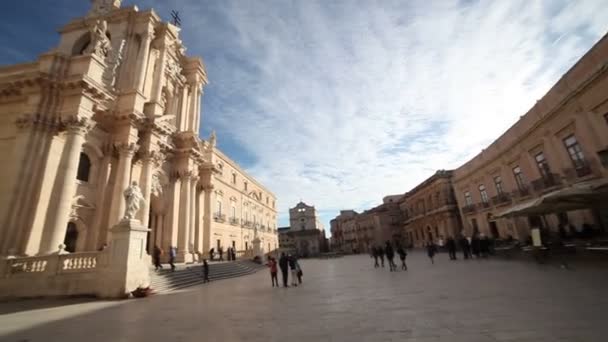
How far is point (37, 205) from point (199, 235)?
1031cm

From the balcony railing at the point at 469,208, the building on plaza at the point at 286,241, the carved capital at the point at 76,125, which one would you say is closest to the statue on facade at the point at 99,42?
the carved capital at the point at 76,125

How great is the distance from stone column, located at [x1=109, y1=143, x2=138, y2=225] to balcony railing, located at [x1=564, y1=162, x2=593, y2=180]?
2429 cm

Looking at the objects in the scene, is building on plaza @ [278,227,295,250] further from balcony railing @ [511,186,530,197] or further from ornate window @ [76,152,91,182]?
ornate window @ [76,152,91,182]

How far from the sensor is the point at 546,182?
16500 mm

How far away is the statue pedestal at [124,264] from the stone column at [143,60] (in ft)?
38.7

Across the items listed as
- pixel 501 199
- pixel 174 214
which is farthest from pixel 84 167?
pixel 501 199

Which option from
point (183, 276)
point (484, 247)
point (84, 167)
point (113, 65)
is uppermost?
point (113, 65)

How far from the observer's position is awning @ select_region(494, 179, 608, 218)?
9.58 meters

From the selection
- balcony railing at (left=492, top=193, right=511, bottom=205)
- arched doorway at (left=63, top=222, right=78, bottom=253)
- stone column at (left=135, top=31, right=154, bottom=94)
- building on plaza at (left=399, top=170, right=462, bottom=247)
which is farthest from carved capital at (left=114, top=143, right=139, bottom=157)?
building on plaza at (left=399, top=170, right=462, bottom=247)

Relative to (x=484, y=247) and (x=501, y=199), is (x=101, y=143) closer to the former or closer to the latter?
(x=484, y=247)

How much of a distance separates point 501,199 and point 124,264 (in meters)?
24.8

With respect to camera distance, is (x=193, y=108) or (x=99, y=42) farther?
(x=193, y=108)

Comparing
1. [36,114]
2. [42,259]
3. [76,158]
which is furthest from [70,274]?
[36,114]

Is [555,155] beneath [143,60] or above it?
beneath
